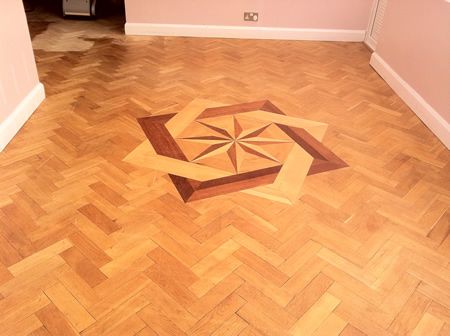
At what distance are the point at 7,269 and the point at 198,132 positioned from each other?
4.93 ft

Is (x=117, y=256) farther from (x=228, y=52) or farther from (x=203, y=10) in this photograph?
(x=203, y=10)

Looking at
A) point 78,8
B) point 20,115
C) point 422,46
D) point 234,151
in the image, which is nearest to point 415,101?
point 422,46

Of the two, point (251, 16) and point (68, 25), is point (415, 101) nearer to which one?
point (251, 16)

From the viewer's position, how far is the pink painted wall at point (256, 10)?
4434 mm

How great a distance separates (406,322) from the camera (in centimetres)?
163

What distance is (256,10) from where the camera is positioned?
452cm

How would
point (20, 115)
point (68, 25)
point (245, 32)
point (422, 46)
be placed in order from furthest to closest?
1. point (68, 25)
2. point (245, 32)
3. point (422, 46)
4. point (20, 115)

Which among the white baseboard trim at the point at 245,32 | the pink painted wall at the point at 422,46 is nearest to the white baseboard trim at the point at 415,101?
the pink painted wall at the point at 422,46

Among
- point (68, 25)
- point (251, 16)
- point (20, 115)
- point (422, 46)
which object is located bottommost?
point (68, 25)

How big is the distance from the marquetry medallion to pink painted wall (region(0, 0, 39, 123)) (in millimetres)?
867

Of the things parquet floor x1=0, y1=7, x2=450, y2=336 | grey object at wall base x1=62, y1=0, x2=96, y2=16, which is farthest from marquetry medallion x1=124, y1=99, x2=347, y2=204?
grey object at wall base x1=62, y1=0, x2=96, y2=16

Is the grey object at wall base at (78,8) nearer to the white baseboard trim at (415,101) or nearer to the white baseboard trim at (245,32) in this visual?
the white baseboard trim at (245,32)

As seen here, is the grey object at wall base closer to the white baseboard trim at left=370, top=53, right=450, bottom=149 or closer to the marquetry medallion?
the marquetry medallion

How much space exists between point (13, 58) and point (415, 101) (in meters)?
3.02
